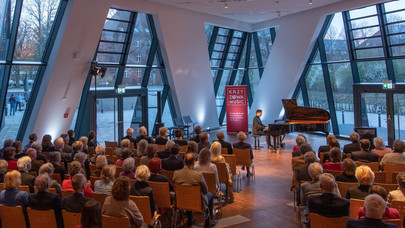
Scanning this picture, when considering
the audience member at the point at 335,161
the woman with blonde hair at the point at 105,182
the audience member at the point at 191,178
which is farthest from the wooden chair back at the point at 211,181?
the audience member at the point at 335,161

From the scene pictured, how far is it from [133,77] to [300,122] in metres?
6.81

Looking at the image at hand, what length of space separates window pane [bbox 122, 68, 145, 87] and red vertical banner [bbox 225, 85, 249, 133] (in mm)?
4124

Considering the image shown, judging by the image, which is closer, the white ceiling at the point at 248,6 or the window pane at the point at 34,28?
the window pane at the point at 34,28

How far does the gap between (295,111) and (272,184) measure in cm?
516

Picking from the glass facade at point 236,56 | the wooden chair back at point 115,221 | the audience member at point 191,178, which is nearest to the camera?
the wooden chair back at point 115,221

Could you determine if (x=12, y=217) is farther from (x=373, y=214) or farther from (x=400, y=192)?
(x=400, y=192)

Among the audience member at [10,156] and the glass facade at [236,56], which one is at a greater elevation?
the glass facade at [236,56]

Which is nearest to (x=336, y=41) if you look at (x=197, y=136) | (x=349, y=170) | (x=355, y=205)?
(x=197, y=136)

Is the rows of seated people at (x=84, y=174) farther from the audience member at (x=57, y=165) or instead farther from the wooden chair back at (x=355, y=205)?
the wooden chair back at (x=355, y=205)

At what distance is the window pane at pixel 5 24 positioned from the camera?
31.9 feet

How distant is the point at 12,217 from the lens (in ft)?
15.2

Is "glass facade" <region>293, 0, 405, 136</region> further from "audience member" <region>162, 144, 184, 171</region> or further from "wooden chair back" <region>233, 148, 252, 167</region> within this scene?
"audience member" <region>162, 144, 184, 171</region>

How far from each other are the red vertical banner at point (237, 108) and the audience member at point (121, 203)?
12918 mm

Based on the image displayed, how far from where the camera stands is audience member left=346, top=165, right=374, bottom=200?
4.59m
